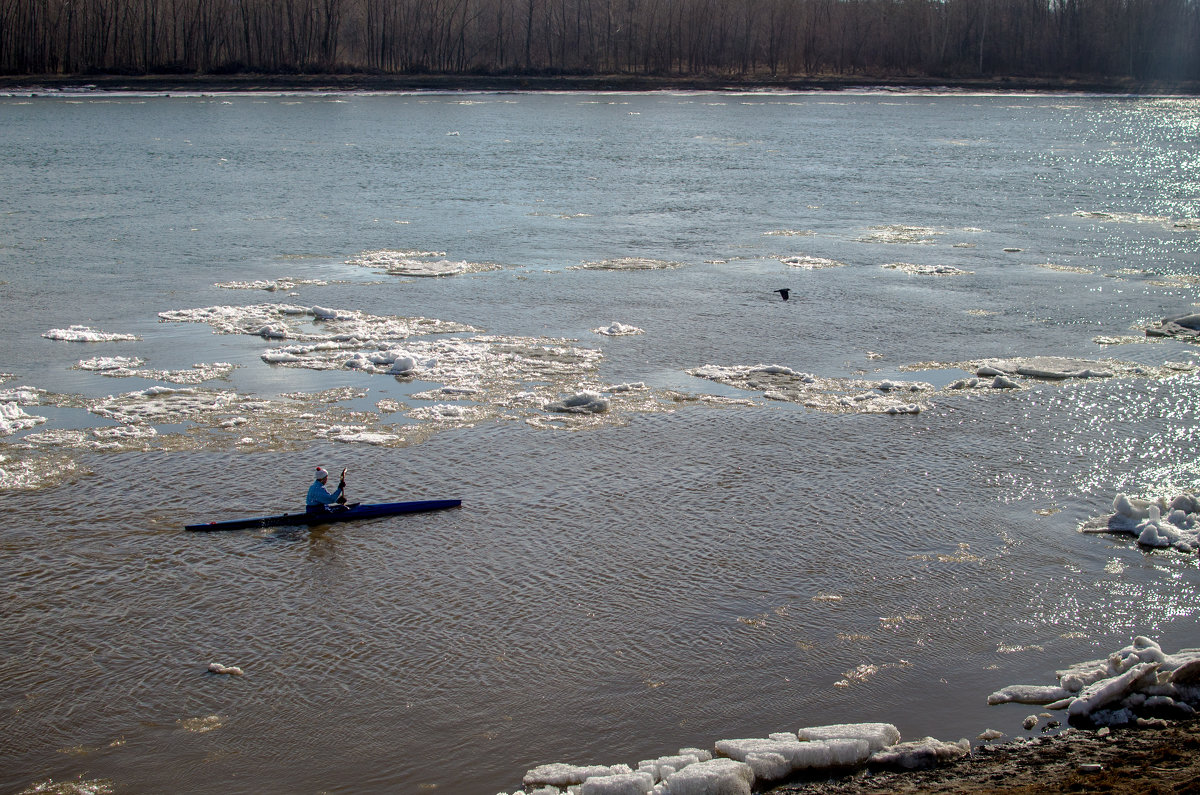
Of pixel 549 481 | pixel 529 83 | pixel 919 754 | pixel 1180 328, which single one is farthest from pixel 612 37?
pixel 919 754

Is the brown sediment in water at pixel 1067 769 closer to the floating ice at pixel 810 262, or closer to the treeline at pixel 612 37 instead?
the floating ice at pixel 810 262

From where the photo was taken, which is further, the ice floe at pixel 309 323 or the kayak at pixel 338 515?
the ice floe at pixel 309 323

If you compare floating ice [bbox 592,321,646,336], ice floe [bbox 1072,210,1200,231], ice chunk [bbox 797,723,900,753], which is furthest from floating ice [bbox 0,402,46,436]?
ice floe [bbox 1072,210,1200,231]

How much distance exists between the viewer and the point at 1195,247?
24.2 metres

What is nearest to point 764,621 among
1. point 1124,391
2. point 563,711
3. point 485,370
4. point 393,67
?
point 563,711

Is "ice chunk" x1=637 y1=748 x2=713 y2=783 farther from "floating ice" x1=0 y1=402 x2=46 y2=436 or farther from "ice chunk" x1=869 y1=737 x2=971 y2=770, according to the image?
"floating ice" x1=0 y1=402 x2=46 y2=436

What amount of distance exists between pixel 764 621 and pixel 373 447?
5.44m

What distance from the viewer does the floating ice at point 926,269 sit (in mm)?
21391

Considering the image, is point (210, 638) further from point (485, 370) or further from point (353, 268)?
point (353, 268)

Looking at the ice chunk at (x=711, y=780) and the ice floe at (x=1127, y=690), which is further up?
the ice floe at (x=1127, y=690)

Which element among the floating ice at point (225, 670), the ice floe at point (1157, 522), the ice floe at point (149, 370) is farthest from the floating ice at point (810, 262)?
the floating ice at point (225, 670)

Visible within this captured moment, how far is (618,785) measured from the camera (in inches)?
254

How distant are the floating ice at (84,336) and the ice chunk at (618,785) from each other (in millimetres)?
12240

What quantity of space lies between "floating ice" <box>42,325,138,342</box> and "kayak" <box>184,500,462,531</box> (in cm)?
683
